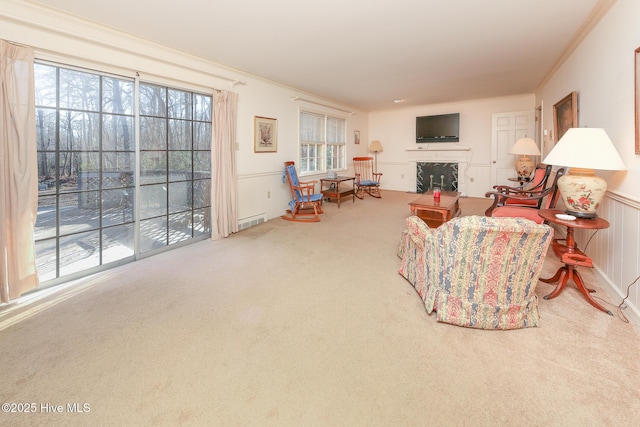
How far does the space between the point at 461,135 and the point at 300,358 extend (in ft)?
25.3

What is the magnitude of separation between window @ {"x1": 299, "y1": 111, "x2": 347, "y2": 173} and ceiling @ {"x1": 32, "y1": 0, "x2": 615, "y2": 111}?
4.88 ft

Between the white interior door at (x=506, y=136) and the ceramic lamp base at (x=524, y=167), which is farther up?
the white interior door at (x=506, y=136)

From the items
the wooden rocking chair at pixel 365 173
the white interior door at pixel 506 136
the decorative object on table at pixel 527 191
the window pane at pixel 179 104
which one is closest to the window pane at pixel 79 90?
the window pane at pixel 179 104

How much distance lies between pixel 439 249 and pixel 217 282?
1995mm

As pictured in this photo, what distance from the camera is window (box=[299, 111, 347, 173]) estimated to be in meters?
6.55

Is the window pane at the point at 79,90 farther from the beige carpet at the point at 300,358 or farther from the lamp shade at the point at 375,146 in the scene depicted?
the lamp shade at the point at 375,146

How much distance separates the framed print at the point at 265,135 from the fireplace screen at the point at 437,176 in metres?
4.71

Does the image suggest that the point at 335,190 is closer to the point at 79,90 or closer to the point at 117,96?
the point at 117,96

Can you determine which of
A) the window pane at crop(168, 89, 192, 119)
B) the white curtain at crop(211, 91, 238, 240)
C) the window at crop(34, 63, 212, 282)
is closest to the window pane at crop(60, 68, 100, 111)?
the window at crop(34, 63, 212, 282)

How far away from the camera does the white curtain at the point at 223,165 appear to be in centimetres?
424

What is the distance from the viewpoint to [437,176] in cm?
827

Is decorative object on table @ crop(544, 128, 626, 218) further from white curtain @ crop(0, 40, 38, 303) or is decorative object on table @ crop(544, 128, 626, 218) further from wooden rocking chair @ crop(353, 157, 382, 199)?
wooden rocking chair @ crop(353, 157, 382, 199)

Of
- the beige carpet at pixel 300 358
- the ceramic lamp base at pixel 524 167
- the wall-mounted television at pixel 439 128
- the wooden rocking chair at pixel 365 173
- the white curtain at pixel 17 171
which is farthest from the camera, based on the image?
the wooden rocking chair at pixel 365 173

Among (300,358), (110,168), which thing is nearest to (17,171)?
(110,168)
